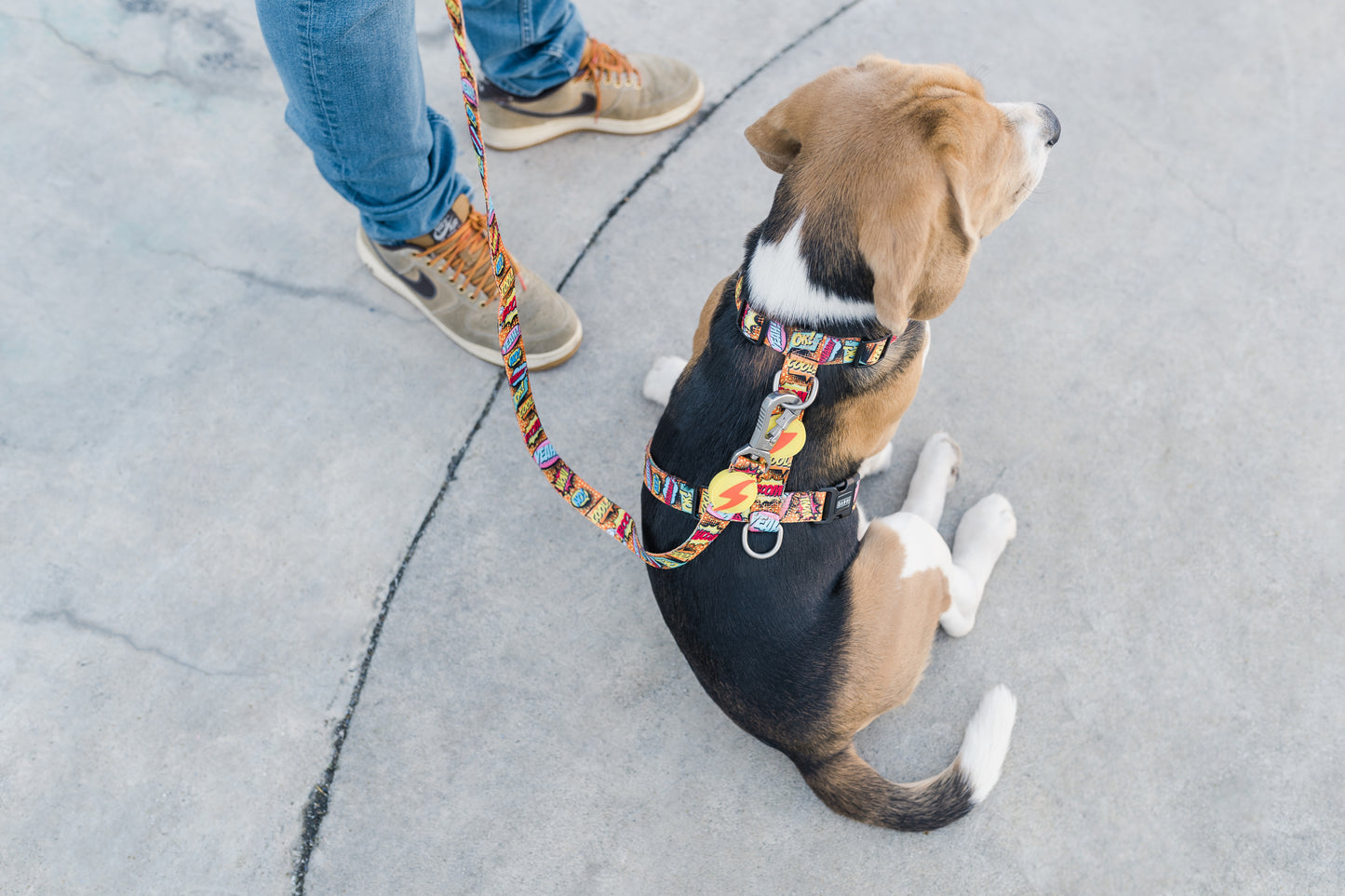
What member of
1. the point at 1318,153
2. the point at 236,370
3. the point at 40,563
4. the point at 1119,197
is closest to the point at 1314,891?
the point at 1119,197

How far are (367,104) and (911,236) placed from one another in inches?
59.9

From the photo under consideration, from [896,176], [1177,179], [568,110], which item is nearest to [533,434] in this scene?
[896,176]

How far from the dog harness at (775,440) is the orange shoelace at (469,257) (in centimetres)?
130

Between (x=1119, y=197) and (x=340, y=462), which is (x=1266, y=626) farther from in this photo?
(x=340, y=462)

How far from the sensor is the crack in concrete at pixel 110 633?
2.60 m

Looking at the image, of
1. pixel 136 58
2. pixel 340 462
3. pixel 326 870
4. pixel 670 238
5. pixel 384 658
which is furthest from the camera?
pixel 136 58

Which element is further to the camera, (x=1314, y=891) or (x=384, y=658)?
(x=384, y=658)

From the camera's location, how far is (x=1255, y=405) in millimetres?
2971

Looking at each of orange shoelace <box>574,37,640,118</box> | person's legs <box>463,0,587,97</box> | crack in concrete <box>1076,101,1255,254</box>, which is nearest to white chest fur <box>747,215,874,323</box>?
person's legs <box>463,0,587,97</box>

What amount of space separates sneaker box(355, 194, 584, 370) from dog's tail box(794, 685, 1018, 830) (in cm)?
165

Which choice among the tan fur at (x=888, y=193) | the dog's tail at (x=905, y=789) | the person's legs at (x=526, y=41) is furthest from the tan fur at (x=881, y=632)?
the person's legs at (x=526, y=41)

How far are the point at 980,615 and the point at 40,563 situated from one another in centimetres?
308

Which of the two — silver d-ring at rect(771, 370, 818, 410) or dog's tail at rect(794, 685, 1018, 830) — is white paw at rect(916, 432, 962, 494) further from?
silver d-ring at rect(771, 370, 818, 410)

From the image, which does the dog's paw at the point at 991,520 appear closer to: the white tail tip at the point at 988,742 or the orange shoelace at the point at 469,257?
the white tail tip at the point at 988,742
